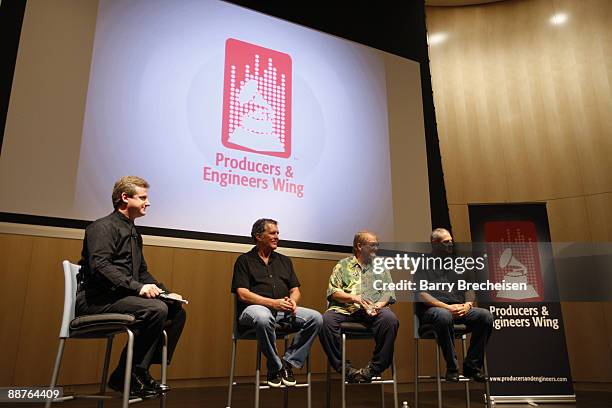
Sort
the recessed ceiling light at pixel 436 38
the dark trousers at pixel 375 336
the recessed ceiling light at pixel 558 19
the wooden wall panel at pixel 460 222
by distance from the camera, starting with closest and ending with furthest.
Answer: the dark trousers at pixel 375 336 → the wooden wall panel at pixel 460 222 → the recessed ceiling light at pixel 558 19 → the recessed ceiling light at pixel 436 38

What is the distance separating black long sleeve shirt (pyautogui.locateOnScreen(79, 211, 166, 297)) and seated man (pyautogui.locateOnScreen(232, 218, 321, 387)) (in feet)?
2.11

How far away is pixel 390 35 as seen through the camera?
522cm

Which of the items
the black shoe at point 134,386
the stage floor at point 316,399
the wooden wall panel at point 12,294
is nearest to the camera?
the black shoe at point 134,386

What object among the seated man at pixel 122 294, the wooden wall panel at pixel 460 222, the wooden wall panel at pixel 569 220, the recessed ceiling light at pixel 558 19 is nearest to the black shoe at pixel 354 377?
the seated man at pixel 122 294

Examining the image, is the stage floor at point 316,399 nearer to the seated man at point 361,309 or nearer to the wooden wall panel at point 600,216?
the seated man at point 361,309

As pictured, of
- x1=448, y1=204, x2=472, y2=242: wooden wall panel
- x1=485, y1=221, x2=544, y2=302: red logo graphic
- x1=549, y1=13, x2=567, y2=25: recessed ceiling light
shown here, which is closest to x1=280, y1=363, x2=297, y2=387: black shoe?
x1=485, y1=221, x2=544, y2=302: red logo graphic

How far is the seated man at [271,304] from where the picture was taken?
98.3 inches

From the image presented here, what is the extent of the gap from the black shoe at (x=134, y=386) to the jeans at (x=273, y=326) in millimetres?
629

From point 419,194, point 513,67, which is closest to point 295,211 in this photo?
point 419,194

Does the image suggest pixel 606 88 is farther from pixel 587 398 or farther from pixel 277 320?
pixel 277 320

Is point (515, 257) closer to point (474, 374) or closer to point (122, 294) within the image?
point (474, 374)

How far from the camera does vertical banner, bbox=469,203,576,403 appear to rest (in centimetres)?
351

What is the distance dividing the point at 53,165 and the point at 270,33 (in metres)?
2.16

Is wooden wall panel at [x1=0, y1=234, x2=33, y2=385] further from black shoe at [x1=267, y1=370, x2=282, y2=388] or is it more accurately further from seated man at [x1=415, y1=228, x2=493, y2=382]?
seated man at [x1=415, y1=228, x2=493, y2=382]
